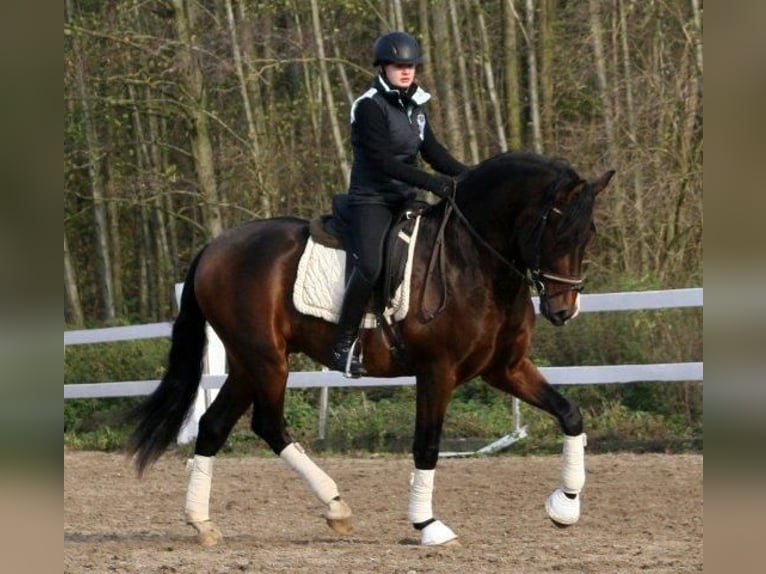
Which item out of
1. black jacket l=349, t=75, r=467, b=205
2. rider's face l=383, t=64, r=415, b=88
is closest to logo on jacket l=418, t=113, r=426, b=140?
black jacket l=349, t=75, r=467, b=205

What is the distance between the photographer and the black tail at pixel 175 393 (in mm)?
7070

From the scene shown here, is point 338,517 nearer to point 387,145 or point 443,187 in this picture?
point 443,187

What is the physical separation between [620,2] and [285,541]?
32.1 feet

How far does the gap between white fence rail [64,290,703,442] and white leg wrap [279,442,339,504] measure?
246cm

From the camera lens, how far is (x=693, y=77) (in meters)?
13.3

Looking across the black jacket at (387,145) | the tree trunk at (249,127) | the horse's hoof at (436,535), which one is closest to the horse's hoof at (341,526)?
the horse's hoof at (436,535)

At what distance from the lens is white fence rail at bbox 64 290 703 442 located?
9414mm

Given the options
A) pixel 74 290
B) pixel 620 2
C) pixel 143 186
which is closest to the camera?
pixel 620 2

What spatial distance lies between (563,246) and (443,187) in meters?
0.77

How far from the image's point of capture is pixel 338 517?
664cm

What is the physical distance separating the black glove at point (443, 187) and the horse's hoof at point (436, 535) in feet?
5.46

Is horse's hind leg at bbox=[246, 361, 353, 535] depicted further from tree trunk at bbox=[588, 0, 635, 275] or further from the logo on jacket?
tree trunk at bbox=[588, 0, 635, 275]
